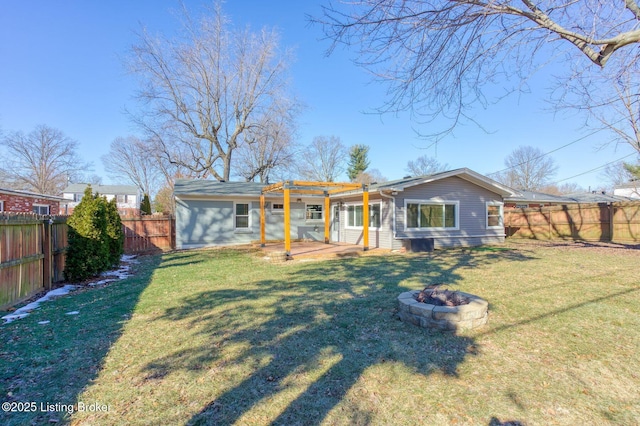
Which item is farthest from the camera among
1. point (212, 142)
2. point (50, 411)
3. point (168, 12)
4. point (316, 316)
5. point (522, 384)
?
point (212, 142)

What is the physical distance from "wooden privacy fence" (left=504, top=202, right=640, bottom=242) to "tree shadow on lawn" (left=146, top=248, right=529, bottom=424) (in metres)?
15.6

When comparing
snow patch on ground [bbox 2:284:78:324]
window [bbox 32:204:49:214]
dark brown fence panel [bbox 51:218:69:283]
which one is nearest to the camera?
snow patch on ground [bbox 2:284:78:324]

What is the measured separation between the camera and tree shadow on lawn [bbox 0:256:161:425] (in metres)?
2.62

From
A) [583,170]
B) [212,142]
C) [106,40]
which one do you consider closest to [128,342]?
[106,40]

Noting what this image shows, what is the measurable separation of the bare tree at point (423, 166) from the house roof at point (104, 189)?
41.0 meters

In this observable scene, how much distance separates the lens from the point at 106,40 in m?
12.3

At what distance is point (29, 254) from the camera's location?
5.92 meters

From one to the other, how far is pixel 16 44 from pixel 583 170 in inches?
1563

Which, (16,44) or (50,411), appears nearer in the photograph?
(50,411)

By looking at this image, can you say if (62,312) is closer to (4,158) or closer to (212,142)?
(212,142)

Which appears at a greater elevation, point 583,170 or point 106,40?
point 106,40

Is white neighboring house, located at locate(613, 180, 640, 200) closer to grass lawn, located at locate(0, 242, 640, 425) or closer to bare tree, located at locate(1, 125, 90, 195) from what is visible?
grass lawn, located at locate(0, 242, 640, 425)

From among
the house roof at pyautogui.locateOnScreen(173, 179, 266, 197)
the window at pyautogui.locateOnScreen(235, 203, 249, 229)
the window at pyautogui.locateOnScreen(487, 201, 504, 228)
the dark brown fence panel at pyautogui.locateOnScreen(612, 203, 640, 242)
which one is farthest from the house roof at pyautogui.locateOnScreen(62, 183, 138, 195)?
the dark brown fence panel at pyautogui.locateOnScreen(612, 203, 640, 242)

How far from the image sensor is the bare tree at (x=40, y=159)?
33938 millimetres
